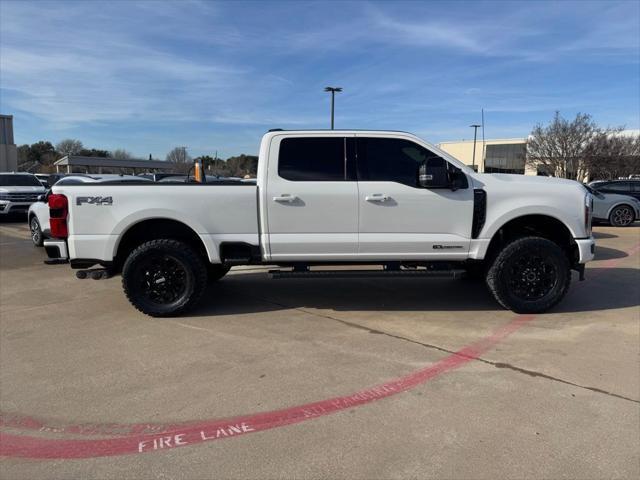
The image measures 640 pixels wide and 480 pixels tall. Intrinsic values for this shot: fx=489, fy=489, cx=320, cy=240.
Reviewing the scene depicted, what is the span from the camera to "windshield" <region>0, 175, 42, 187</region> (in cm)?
1653

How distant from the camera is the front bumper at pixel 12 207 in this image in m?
15.8

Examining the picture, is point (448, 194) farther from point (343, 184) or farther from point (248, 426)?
point (248, 426)

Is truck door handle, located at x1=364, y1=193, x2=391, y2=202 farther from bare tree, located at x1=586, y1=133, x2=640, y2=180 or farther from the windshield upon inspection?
bare tree, located at x1=586, y1=133, x2=640, y2=180

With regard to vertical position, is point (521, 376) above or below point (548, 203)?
below

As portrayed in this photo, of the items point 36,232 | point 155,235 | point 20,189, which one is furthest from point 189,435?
point 20,189

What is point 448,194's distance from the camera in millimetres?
5383

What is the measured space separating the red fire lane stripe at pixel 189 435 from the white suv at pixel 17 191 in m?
15.2

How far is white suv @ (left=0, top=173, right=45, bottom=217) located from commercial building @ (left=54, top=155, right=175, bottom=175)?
123 ft

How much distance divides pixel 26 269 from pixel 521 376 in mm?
8136

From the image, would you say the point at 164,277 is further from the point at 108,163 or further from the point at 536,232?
the point at 108,163

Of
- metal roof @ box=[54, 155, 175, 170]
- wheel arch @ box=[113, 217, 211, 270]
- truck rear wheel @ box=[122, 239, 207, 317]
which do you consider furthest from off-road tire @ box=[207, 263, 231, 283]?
metal roof @ box=[54, 155, 175, 170]

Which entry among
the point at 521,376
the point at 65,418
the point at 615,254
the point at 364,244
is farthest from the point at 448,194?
the point at 615,254

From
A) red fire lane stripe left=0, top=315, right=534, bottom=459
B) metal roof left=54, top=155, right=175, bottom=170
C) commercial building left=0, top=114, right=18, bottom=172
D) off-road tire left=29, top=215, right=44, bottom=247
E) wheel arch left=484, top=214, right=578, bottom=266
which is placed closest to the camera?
red fire lane stripe left=0, top=315, right=534, bottom=459

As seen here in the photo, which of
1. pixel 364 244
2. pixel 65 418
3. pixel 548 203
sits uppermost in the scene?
pixel 548 203
